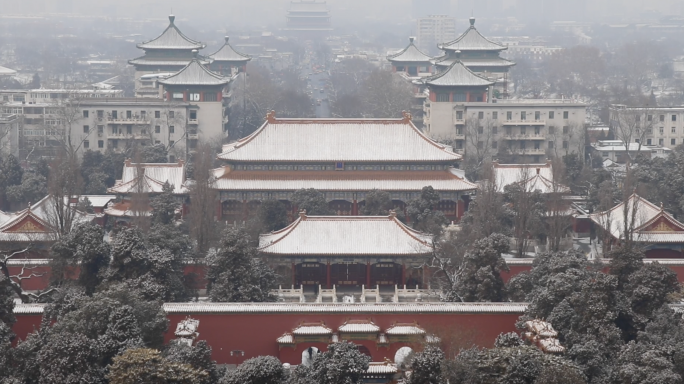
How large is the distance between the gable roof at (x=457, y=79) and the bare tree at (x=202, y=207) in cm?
2054

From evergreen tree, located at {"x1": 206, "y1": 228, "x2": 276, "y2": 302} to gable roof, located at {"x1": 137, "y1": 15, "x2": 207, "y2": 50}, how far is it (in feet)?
136

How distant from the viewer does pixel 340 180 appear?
47125 millimetres

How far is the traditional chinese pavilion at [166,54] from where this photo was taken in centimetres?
7519

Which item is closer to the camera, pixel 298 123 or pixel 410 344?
pixel 410 344

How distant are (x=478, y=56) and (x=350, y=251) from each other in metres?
37.7

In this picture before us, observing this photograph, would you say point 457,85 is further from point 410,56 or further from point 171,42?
point 410,56

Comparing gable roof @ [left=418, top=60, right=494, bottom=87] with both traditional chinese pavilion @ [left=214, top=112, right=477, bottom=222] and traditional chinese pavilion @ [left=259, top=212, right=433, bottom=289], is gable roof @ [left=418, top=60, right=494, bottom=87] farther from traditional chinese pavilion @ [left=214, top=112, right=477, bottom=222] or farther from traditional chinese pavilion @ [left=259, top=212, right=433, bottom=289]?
traditional chinese pavilion @ [left=259, top=212, right=433, bottom=289]

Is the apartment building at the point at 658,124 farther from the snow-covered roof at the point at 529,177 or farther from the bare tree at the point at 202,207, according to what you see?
the bare tree at the point at 202,207

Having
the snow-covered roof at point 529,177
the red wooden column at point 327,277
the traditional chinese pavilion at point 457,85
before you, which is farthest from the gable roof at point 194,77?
the red wooden column at point 327,277

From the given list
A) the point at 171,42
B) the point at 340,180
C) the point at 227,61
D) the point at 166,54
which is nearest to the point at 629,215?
the point at 340,180

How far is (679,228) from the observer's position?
39.9 m

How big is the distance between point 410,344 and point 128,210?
16216mm

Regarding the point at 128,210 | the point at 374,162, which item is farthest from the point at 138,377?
the point at 374,162

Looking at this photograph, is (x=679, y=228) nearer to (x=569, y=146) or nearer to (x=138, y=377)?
(x=138, y=377)
